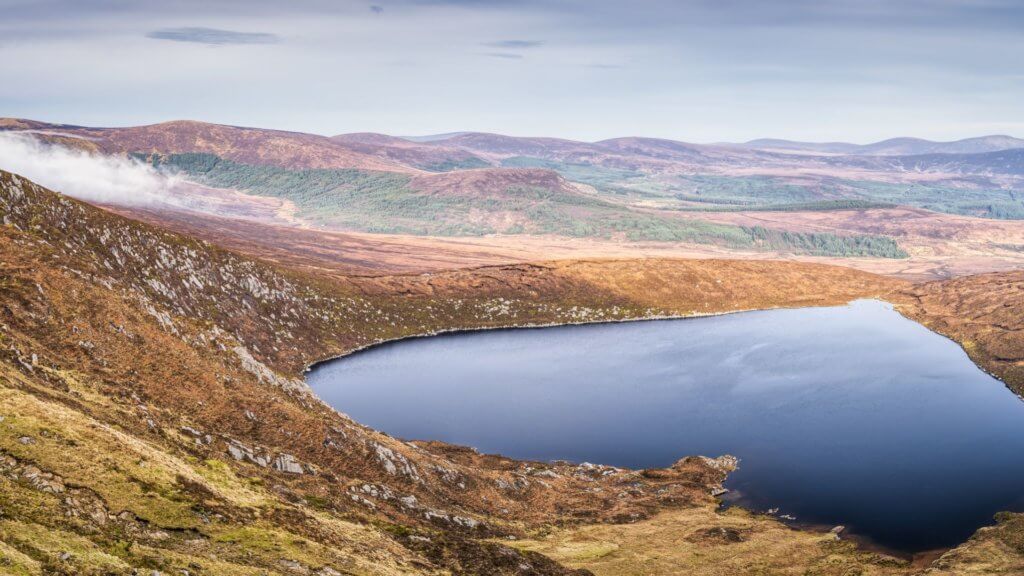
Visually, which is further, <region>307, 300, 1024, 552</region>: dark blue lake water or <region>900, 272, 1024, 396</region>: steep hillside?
<region>900, 272, 1024, 396</region>: steep hillside

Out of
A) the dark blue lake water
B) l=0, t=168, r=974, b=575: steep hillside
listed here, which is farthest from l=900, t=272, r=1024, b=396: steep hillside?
l=0, t=168, r=974, b=575: steep hillside

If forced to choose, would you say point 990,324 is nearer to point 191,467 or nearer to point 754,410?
point 754,410

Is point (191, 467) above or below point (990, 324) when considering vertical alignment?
above

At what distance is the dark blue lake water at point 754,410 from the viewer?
8106 cm

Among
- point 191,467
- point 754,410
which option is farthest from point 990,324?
point 191,467

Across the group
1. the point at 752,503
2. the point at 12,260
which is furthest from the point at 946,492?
the point at 12,260

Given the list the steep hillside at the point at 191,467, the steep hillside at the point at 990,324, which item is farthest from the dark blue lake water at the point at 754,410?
the steep hillside at the point at 191,467

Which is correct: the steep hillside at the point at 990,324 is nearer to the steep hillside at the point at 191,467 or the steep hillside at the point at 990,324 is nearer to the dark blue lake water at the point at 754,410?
the dark blue lake water at the point at 754,410

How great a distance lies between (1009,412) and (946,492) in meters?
40.7

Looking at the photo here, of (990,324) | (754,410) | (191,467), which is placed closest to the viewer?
(191,467)

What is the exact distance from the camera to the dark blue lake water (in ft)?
266

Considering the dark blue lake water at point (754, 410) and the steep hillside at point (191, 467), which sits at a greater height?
the steep hillside at point (191, 467)

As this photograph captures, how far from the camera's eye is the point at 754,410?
113438mm

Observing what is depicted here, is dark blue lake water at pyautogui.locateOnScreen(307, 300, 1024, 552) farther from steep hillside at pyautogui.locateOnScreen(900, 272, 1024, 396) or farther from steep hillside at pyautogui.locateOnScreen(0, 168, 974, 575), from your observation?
steep hillside at pyautogui.locateOnScreen(0, 168, 974, 575)
